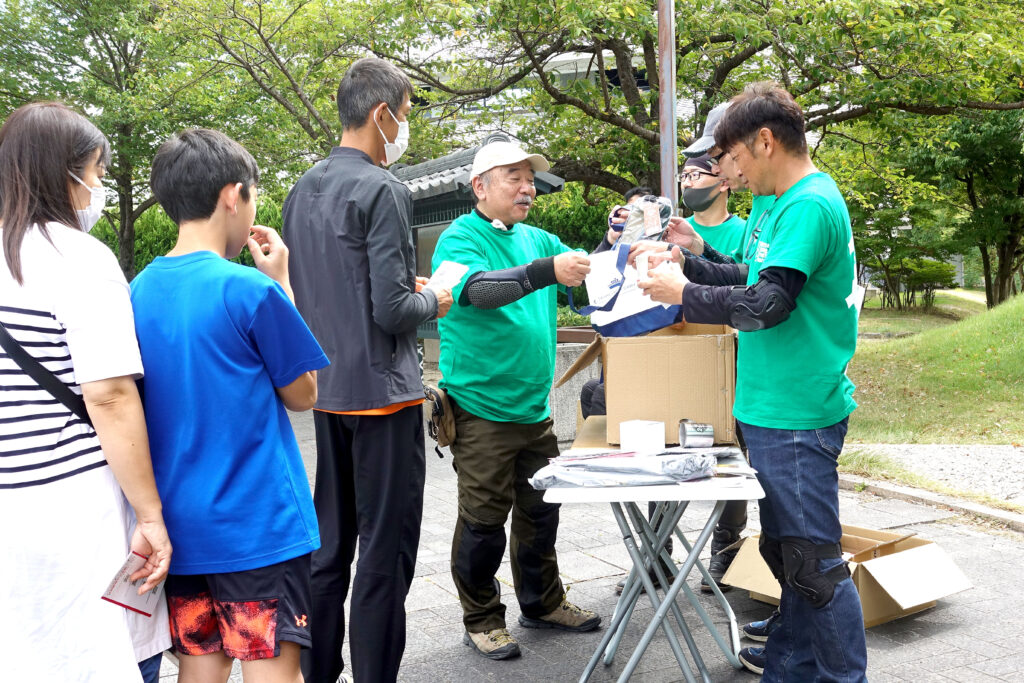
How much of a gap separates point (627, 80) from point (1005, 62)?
4.27m

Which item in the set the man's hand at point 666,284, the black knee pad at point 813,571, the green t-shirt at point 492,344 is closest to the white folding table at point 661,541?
the black knee pad at point 813,571

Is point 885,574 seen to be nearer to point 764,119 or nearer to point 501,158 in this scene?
point 764,119

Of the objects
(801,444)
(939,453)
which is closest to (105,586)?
(801,444)

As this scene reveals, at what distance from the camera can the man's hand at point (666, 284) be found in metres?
2.84

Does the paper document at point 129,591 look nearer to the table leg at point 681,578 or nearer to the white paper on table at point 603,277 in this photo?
the table leg at point 681,578

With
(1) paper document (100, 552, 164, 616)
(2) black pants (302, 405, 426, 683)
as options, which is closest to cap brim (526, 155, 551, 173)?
(2) black pants (302, 405, 426, 683)

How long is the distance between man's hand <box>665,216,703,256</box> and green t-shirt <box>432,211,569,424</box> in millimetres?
620

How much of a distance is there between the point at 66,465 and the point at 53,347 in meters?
0.26

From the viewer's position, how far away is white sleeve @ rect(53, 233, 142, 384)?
1.91 m

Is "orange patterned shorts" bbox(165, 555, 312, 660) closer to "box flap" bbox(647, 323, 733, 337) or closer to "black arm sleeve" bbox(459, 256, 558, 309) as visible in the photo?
"black arm sleeve" bbox(459, 256, 558, 309)

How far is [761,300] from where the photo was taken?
261 cm

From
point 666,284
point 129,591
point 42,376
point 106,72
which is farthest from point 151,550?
point 106,72

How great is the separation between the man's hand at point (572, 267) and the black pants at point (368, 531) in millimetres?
751

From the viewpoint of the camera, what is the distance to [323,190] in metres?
2.89
